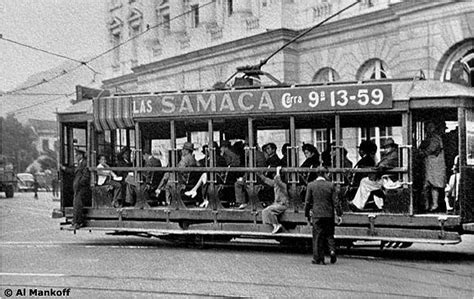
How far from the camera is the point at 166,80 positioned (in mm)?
35281

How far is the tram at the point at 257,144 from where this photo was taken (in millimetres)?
11438

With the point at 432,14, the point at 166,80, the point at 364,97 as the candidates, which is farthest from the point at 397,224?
the point at 166,80

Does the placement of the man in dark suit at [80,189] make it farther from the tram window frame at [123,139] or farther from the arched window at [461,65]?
the arched window at [461,65]

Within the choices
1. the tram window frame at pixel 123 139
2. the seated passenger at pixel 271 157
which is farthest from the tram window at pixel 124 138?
the seated passenger at pixel 271 157

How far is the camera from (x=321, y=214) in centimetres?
1101

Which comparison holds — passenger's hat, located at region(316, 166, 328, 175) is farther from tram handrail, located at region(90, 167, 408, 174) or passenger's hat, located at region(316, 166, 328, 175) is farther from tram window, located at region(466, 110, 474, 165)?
tram window, located at region(466, 110, 474, 165)

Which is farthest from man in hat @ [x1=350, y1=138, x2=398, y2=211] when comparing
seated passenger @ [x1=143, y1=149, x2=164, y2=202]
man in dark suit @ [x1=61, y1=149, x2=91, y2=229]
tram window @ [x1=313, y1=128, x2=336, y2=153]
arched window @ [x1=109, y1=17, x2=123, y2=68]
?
arched window @ [x1=109, y1=17, x2=123, y2=68]

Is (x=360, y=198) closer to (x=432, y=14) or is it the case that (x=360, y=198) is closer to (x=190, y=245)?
(x=190, y=245)

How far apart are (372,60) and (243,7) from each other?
7228 millimetres

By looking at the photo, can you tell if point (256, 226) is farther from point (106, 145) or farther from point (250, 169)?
point (106, 145)

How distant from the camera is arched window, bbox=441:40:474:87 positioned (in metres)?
21.6

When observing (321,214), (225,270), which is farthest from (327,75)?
(225,270)

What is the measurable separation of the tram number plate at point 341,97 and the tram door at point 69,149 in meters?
4.87

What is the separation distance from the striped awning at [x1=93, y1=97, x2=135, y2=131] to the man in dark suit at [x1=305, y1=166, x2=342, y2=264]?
4.34 m
